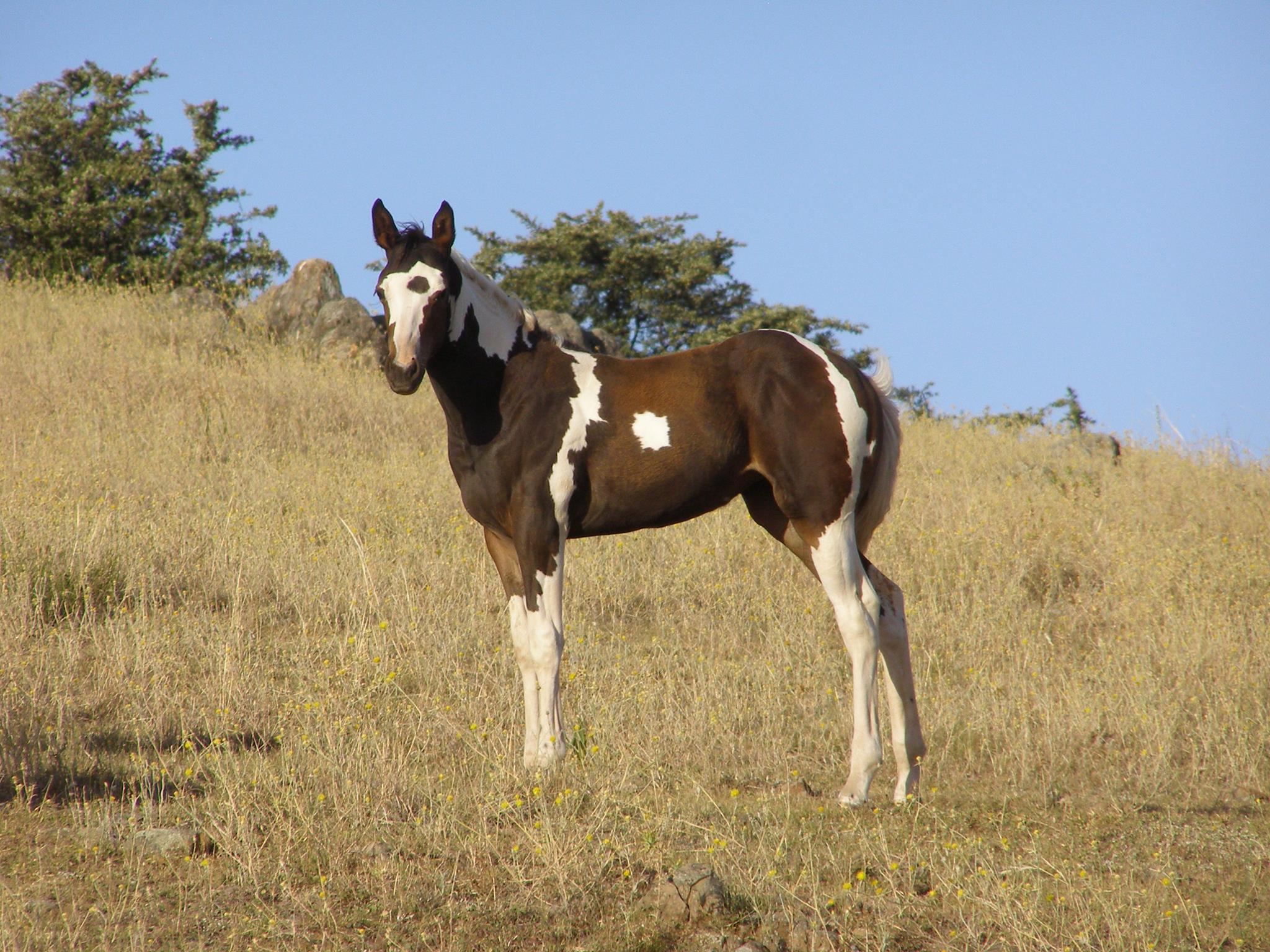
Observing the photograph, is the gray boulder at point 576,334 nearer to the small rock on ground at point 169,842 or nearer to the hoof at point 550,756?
the hoof at point 550,756

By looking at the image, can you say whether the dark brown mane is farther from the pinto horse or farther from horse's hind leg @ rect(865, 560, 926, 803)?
horse's hind leg @ rect(865, 560, 926, 803)

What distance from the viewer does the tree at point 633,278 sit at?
2384 centimetres

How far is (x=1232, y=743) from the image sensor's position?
Answer: 619cm

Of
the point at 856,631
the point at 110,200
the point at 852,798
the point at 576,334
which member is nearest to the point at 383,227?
the point at 856,631

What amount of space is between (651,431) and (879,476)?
121cm

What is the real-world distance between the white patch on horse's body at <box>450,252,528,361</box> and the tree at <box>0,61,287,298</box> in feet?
46.1

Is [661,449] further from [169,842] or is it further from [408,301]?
[169,842]

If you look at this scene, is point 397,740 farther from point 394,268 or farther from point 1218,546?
point 1218,546

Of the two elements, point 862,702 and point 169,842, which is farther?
point 862,702

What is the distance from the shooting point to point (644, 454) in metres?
5.47

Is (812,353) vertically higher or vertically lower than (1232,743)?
higher

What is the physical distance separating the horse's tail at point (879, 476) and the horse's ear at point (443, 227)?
7.33 ft

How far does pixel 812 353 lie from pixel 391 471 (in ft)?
22.2

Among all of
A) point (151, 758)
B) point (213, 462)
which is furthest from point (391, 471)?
point (151, 758)
